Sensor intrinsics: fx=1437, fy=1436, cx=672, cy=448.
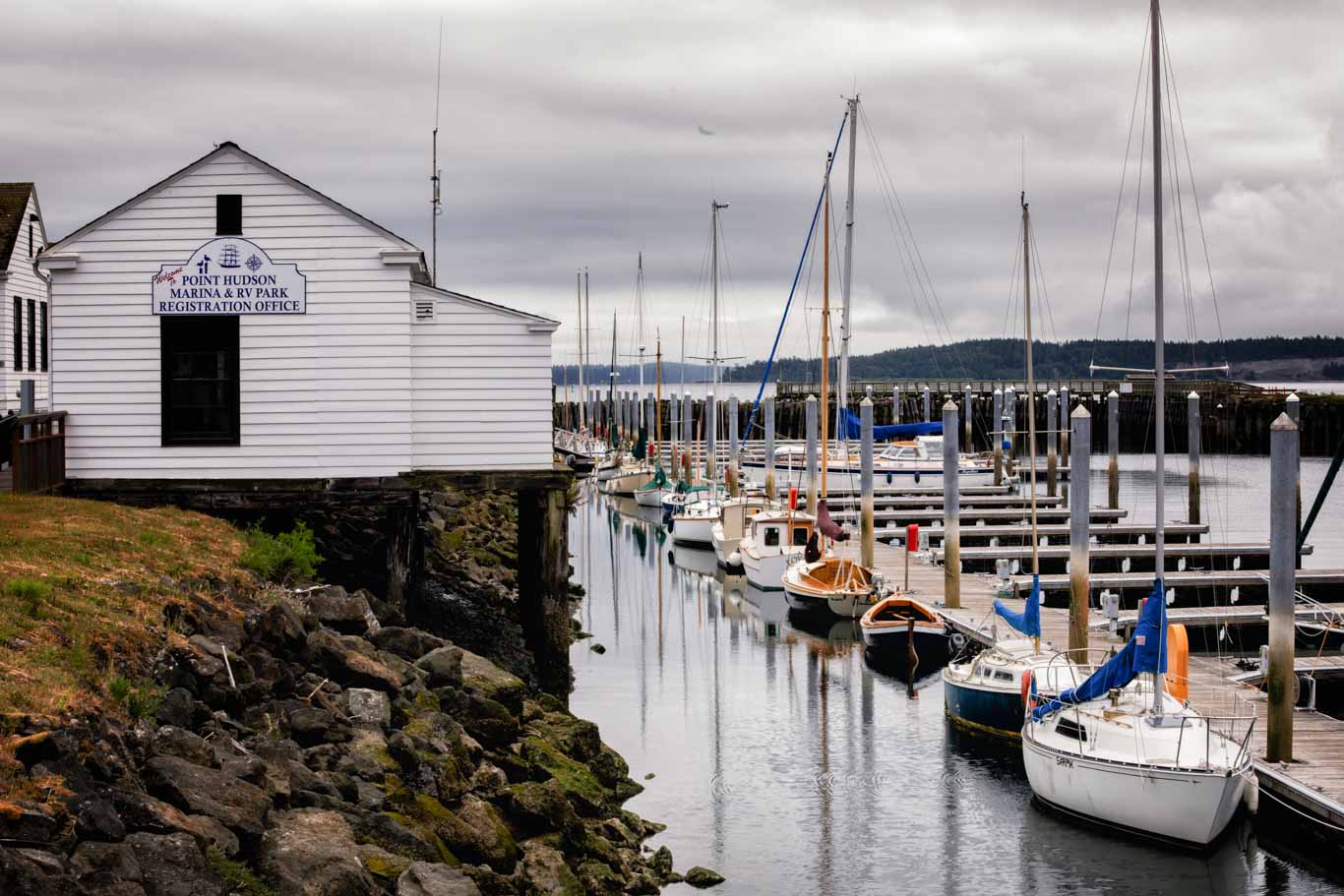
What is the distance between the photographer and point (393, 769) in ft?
59.7

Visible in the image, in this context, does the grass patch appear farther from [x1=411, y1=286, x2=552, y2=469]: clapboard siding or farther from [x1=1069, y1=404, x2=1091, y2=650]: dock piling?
[x1=1069, y1=404, x2=1091, y2=650]: dock piling

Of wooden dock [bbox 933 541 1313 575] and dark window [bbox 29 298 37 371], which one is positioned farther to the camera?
wooden dock [bbox 933 541 1313 575]

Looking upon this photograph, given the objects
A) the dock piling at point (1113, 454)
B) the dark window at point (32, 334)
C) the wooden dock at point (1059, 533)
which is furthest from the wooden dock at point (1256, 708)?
the dark window at point (32, 334)

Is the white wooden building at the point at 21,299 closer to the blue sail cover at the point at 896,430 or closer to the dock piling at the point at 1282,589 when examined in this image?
the dock piling at the point at 1282,589

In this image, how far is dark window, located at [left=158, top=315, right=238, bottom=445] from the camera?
28953 millimetres

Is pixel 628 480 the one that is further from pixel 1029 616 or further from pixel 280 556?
pixel 280 556

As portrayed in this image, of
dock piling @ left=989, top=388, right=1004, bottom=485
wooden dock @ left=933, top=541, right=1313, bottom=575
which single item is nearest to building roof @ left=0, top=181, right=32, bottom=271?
wooden dock @ left=933, top=541, right=1313, bottom=575

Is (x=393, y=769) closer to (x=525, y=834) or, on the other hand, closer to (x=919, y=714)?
(x=525, y=834)

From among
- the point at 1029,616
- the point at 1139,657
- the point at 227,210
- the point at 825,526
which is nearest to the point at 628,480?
the point at 825,526

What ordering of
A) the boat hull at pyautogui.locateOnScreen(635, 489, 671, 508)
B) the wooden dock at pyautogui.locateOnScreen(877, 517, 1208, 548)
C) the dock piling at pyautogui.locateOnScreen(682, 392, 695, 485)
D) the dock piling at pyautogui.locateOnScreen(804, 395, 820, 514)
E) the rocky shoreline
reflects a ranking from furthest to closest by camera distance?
the dock piling at pyautogui.locateOnScreen(682, 392, 695, 485) → the boat hull at pyautogui.locateOnScreen(635, 489, 671, 508) → the wooden dock at pyautogui.locateOnScreen(877, 517, 1208, 548) → the dock piling at pyautogui.locateOnScreen(804, 395, 820, 514) → the rocky shoreline

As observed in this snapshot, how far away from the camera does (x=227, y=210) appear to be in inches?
1129

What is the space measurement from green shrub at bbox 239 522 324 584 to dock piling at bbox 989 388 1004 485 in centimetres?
2836

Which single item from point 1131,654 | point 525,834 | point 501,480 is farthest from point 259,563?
point 1131,654

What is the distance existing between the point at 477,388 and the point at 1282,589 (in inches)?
618
